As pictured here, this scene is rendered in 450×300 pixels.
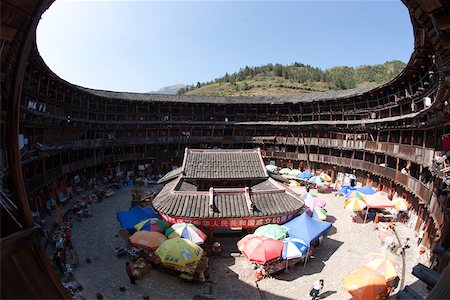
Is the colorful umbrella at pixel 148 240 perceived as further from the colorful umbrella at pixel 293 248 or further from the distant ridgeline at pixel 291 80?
the distant ridgeline at pixel 291 80

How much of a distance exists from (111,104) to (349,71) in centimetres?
16064

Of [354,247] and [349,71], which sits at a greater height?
[349,71]

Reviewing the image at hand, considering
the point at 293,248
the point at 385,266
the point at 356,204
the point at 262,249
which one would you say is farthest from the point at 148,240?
the point at 356,204

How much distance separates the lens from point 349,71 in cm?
17675

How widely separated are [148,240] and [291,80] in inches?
5640

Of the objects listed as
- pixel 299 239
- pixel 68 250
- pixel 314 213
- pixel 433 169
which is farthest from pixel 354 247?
pixel 68 250

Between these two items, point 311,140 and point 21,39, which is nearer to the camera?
point 21,39

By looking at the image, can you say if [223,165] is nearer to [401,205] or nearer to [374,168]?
[401,205]

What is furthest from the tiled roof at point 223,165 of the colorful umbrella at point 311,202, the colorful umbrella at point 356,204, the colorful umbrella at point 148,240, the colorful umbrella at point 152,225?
the colorful umbrella at point 356,204

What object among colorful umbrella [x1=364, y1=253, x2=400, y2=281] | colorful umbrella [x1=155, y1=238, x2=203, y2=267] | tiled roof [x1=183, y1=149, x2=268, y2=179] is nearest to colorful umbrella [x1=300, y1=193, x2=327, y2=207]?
tiled roof [x1=183, y1=149, x2=268, y2=179]

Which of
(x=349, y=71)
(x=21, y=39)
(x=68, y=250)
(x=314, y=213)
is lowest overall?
(x=68, y=250)

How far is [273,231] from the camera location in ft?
65.7

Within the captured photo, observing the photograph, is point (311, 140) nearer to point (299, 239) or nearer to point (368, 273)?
point (299, 239)

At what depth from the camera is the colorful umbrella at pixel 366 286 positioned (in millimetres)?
14242
